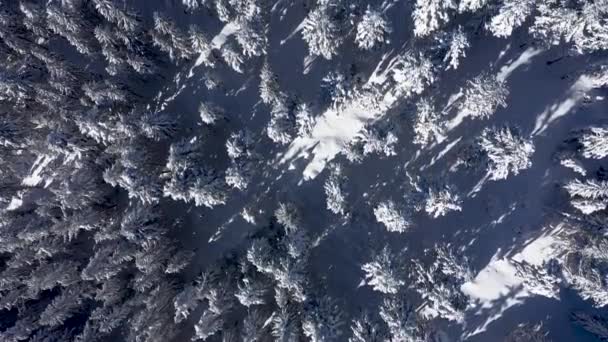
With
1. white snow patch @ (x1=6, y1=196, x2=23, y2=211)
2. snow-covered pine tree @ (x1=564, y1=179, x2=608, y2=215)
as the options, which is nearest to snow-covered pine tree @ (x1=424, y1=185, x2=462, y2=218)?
snow-covered pine tree @ (x1=564, y1=179, x2=608, y2=215)

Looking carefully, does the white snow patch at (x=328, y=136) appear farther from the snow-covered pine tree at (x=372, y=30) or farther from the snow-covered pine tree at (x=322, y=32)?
the snow-covered pine tree at (x=372, y=30)

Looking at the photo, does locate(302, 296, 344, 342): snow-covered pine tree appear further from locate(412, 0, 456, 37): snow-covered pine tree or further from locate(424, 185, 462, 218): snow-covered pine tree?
locate(412, 0, 456, 37): snow-covered pine tree

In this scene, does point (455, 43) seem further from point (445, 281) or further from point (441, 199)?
point (445, 281)

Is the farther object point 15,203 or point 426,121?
point 15,203

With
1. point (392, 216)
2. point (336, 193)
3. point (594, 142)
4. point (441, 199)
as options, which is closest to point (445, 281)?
point (441, 199)

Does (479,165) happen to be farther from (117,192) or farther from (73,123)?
(73,123)

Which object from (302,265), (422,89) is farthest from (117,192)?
(422,89)

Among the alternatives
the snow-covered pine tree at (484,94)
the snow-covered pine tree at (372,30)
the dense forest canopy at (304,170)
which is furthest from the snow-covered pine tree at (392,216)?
the snow-covered pine tree at (372,30)

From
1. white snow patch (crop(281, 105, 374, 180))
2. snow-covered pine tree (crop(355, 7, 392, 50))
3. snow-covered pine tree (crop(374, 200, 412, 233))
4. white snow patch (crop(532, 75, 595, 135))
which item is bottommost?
snow-covered pine tree (crop(374, 200, 412, 233))

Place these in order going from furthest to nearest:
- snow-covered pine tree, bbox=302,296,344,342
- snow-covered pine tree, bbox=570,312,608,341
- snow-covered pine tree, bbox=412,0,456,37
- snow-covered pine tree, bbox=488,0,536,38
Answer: snow-covered pine tree, bbox=570,312,608,341 < snow-covered pine tree, bbox=412,0,456,37 < snow-covered pine tree, bbox=302,296,344,342 < snow-covered pine tree, bbox=488,0,536,38

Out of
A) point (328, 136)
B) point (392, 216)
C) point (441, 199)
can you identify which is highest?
point (328, 136)

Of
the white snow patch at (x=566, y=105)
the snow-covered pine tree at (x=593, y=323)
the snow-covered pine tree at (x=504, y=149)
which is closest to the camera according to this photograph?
the snow-covered pine tree at (x=504, y=149)
